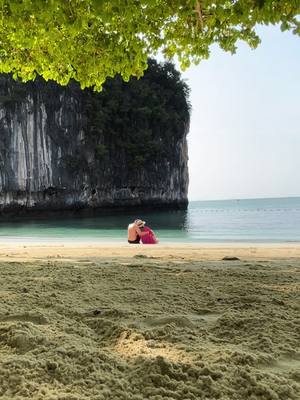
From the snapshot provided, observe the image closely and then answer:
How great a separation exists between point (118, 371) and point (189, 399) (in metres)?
0.36

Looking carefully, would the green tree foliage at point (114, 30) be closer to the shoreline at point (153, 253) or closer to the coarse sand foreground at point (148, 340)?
Result: the coarse sand foreground at point (148, 340)

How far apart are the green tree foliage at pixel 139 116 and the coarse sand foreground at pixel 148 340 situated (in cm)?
3881

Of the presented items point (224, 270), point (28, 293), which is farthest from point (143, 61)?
point (28, 293)

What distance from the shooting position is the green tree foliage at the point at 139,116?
4206 cm

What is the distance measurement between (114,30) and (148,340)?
152 inches

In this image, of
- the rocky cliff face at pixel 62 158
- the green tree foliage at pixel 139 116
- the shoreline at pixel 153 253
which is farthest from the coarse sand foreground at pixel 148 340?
the green tree foliage at pixel 139 116

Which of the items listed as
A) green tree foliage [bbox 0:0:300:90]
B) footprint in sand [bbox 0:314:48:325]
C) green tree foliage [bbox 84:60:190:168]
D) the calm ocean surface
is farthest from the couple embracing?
green tree foliage [bbox 84:60:190:168]

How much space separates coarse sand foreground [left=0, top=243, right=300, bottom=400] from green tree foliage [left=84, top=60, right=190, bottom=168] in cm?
3881

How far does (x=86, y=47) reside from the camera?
501 centimetres

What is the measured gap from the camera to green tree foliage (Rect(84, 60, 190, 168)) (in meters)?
42.1

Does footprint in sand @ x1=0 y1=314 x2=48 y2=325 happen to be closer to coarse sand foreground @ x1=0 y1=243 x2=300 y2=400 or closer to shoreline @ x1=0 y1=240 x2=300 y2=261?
coarse sand foreground @ x1=0 y1=243 x2=300 y2=400

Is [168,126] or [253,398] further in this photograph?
[168,126]

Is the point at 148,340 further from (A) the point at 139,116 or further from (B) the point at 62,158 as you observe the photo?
(A) the point at 139,116

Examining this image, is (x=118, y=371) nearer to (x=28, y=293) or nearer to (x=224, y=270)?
(x=28, y=293)
